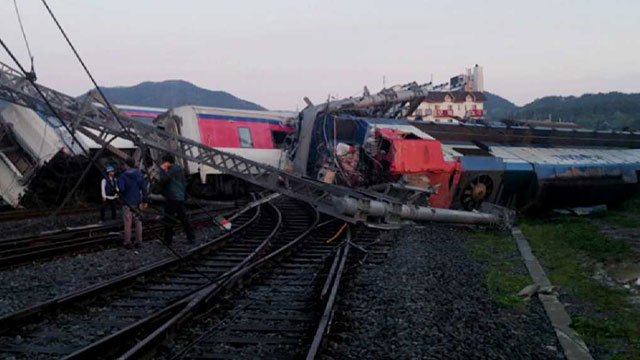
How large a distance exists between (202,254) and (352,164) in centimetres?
655

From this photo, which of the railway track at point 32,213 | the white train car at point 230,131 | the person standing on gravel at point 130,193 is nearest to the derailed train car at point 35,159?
the railway track at point 32,213

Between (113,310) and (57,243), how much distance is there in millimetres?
4259

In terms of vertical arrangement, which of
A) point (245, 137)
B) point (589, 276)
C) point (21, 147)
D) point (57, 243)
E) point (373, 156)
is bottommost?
point (589, 276)

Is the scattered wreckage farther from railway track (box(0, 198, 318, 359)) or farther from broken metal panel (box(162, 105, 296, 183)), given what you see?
railway track (box(0, 198, 318, 359))

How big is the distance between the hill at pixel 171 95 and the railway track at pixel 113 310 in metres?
73.7

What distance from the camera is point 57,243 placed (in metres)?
9.63

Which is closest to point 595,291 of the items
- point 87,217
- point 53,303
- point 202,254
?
point 202,254

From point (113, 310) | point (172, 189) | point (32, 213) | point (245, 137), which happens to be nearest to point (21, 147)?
point (32, 213)

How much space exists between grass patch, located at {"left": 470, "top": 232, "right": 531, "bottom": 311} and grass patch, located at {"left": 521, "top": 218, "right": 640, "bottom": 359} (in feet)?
1.80

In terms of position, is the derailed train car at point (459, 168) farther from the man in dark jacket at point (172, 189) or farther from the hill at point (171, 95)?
the hill at point (171, 95)

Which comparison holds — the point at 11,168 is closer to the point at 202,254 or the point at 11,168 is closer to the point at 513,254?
the point at 202,254

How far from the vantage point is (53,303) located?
19.1ft

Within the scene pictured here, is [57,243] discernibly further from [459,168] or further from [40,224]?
[459,168]

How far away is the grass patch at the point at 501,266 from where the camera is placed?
719 cm
